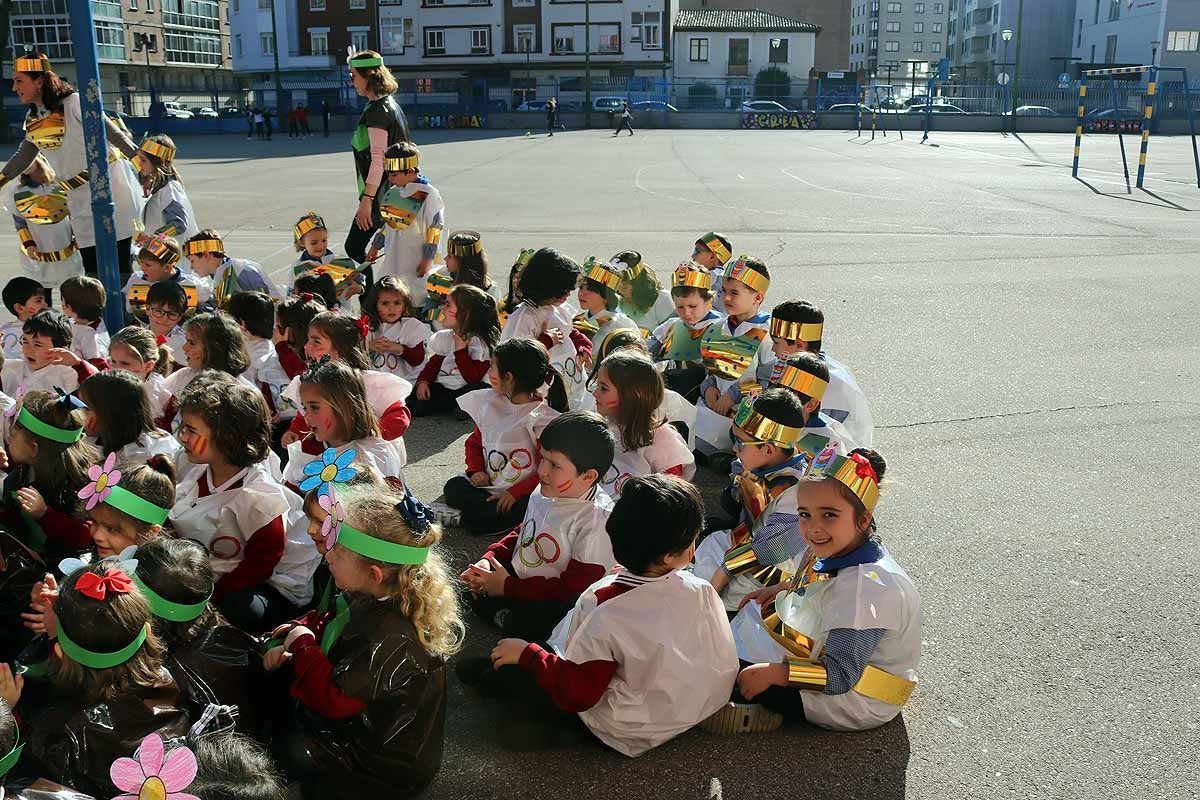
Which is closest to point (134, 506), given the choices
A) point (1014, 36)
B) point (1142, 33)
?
point (1142, 33)

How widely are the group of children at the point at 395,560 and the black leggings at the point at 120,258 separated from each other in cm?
267

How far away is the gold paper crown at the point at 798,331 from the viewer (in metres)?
5.32

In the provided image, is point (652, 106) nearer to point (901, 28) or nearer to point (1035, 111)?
point (1035, 111)

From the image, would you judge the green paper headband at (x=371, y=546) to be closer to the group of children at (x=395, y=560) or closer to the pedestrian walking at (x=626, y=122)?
the group of children at (x=395, y=560)

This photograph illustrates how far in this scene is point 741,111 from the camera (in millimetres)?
52469

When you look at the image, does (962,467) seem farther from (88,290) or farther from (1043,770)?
(88,290)

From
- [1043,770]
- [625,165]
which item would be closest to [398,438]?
[1043,770]

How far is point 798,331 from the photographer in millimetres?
5328

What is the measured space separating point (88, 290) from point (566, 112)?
4991 centimetres

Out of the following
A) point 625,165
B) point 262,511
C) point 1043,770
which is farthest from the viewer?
point 625,165

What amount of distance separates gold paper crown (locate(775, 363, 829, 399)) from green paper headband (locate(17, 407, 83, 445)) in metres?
2.86

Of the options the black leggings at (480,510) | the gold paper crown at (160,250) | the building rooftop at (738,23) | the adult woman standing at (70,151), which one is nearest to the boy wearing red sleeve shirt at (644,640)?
the black leggings at (480,510)

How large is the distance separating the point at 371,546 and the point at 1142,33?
250 ft

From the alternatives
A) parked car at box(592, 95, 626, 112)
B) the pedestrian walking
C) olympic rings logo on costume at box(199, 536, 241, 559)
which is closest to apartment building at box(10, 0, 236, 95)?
parked car at box(592, 95, 626, 112)
